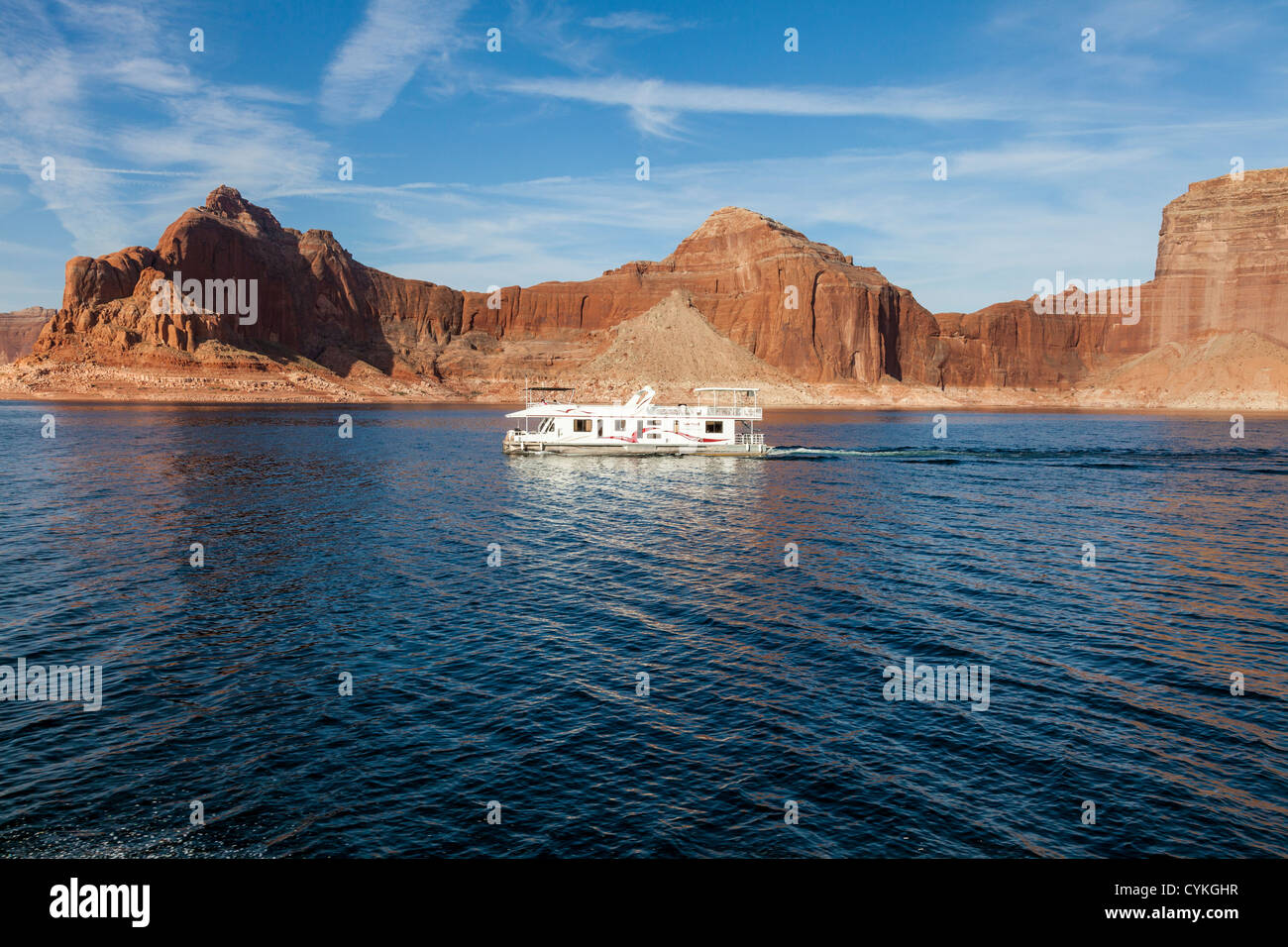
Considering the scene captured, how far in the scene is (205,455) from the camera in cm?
7056

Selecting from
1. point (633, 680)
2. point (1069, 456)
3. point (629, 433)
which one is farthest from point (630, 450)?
point (633, 680)

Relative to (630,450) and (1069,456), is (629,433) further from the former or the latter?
(1069,456)

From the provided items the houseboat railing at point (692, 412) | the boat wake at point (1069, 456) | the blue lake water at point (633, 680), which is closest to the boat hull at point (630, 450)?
the boat wake at point (1069, 456)

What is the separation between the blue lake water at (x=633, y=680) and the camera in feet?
43.9

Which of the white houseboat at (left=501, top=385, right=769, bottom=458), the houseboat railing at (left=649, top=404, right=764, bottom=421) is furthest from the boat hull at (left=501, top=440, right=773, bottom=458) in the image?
the houseboat railing at (left=649, top=404, right=764, bottom=421)

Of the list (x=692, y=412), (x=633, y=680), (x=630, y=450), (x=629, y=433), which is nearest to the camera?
(x=633, y=680)

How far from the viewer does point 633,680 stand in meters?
19.8

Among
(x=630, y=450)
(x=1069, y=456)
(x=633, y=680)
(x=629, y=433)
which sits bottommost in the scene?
(x=633, y=680)

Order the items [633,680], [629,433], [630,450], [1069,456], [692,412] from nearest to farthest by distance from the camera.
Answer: [633,680] → [630,450] → [629,433] → [692,412] → [1069,456]

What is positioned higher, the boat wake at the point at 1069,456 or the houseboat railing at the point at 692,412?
the houseboat railing at the point at 692,412

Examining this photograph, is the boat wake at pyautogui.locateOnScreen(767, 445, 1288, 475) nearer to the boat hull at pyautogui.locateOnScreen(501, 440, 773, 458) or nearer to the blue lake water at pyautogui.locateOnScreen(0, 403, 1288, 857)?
the boat hull at pyautogui.locateOnScreen(501, 440, 773, 458)

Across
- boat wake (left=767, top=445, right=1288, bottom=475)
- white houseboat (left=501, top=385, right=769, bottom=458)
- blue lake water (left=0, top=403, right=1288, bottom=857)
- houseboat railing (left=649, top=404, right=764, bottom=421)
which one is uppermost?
houseboat railing (left=649, top=404, right=764, bottom=421)

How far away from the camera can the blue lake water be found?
13375 millimetres

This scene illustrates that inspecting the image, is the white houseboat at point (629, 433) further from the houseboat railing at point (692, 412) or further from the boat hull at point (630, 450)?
the houseboat railing at point (692, 412)
